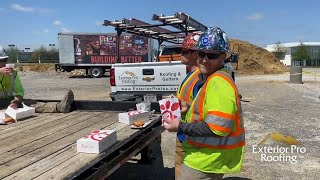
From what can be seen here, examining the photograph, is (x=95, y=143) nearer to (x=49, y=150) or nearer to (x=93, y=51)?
(x=49, y=150)

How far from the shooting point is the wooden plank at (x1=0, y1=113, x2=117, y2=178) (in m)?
2.84

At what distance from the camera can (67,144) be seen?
358cm

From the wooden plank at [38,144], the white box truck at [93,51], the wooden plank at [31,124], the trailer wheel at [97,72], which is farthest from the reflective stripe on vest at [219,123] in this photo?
the trailer wheel at [97,72]

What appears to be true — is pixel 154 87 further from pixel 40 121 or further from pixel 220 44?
pixel 220 44

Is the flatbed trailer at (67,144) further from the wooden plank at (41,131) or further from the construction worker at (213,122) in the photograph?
the construction worker at (213,122)

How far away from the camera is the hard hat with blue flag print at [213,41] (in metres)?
2.63

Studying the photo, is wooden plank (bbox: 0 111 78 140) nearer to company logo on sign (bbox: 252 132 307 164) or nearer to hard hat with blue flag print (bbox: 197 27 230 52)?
hard hat with blue flag print (bbox: 197 27 230 52)

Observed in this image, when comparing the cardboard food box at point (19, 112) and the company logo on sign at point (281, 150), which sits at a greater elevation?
the cardboard food box at point (19, 112)

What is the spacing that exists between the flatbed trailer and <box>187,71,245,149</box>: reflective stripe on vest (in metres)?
0.77

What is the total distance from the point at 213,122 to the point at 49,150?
5.14 ft

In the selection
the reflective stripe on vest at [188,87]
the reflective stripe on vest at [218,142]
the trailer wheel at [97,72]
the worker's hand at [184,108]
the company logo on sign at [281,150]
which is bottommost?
the company logo on sign at [281,150]

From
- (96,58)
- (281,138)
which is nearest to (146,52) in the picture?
(96,58)

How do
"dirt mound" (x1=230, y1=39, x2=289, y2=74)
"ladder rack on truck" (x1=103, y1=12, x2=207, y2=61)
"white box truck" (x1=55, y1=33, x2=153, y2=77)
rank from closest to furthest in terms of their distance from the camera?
"ladder rack on truck" (x1=103, y1=12, x2=207, y2=61), "white box truck" (x1=55, y1=33, x2=153, y2=77), "dirt mound" (x1=230, y1=39, x2=289, y2=74)

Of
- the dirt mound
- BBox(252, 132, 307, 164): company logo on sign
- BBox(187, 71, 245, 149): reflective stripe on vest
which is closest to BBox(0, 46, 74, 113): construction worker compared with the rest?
BBox(187, 71, 245, 149): reflective stripe on vest
